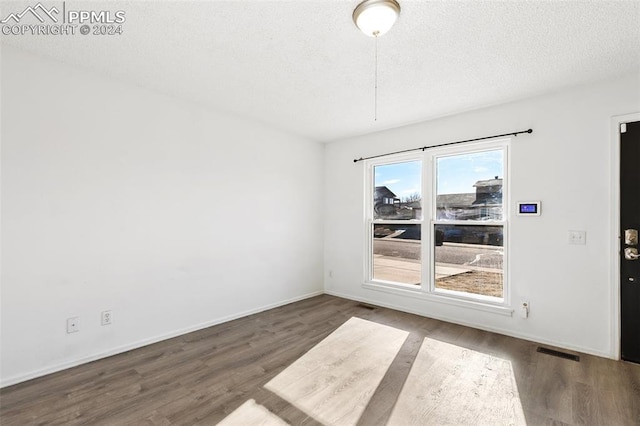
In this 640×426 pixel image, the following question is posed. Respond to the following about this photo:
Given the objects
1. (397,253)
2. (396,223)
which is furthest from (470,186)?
(397,253)

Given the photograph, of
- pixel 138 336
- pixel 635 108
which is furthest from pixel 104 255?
pixel 635 108

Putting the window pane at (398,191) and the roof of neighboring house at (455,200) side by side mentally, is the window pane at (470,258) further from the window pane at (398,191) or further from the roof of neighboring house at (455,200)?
the window pane at (398,191)

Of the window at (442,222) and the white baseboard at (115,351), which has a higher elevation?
the window at (442,222)

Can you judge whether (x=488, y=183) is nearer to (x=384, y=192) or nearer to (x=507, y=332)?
(x=384, y=192)

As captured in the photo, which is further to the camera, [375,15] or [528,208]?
[528,208]

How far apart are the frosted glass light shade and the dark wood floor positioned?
2614mm

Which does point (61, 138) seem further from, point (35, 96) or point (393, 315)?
point (393, 315)

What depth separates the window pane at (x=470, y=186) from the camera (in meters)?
3.63

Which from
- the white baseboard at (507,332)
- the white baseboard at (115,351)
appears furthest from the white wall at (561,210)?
the white baseboard at (115,351)

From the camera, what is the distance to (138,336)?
10.1 ft

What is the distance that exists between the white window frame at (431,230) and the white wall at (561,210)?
9cm

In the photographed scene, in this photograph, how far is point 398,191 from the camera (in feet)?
14.9

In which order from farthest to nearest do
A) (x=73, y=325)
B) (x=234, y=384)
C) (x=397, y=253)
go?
(x=397, y=253) → (x=73, y=325) → (x=234, y=384)

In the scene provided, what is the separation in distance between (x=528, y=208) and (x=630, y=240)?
85 centimetres
